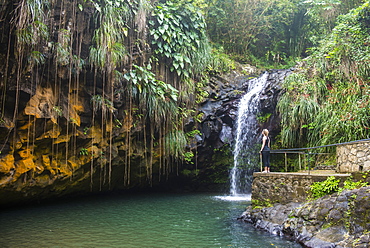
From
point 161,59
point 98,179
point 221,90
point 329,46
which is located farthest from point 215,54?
point 98,179

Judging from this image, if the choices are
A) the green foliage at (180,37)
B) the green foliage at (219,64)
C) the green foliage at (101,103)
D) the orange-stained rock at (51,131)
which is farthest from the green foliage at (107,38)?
the green foliage at (219,64)

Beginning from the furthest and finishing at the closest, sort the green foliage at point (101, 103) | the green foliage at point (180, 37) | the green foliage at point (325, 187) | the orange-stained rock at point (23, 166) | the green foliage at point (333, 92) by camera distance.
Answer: the green foliage at point (180, 37), the green foliage at point (333, 92), the green foliage at point (101, 103), the orange-stained rock at point (23, 166), the green foliage at point (325, 187)

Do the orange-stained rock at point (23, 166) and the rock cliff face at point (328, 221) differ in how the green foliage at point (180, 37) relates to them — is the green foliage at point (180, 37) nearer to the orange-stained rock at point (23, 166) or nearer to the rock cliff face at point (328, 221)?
the orange-stained rock at point (23, 166)

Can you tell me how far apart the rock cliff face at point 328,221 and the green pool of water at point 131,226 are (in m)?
0.36

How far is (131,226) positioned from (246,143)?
7.26m

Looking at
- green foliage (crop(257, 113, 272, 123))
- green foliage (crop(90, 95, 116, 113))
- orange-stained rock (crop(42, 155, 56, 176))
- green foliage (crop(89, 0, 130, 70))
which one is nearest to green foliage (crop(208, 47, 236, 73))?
green foliage (crop(257, 113, 272, 123))

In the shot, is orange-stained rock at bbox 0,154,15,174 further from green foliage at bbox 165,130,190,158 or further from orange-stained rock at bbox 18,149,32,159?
green foliage at bbox 165,130,190,158

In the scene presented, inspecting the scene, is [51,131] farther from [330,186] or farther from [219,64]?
[219,64]

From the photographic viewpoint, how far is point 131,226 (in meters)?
6.91

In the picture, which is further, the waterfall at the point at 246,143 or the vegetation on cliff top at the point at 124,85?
the waterfall at the point at 246,143

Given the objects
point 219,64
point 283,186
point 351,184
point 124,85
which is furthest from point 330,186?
point 219,64

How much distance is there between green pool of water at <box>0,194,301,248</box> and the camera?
18.0 feet

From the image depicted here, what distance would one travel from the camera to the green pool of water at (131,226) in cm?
548

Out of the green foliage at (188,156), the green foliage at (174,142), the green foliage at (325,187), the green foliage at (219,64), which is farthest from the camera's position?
the green foliage at (219,64)
